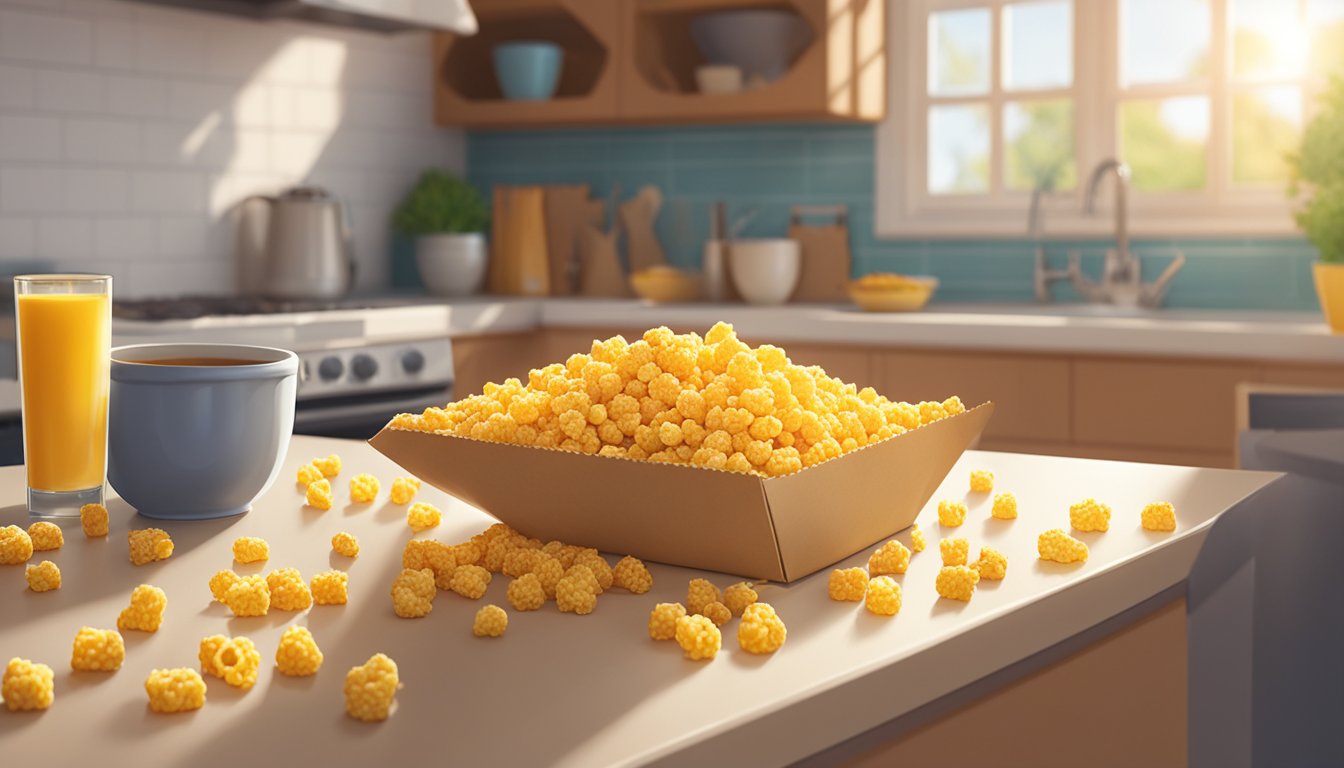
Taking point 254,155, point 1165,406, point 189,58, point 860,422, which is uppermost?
point 189,58

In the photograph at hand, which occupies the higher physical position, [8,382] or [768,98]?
[768,98]

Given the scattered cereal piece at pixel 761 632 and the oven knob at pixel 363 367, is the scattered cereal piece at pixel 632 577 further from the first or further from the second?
the oven knob at pixel 363 367

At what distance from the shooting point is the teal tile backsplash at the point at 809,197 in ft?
11.4

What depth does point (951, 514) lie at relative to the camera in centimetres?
105

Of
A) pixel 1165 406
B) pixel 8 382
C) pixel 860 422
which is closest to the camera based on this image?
pixel 860 422

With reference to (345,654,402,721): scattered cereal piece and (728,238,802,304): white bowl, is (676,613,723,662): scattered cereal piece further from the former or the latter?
(728,238,802,304): white bowl

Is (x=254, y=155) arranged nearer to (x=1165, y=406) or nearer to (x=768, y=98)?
(x=768, y=98)

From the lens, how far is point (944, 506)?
1059 mm

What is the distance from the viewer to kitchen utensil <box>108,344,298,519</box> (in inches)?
40.8

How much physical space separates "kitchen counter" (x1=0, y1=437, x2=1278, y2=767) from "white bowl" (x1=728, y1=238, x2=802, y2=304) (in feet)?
8.82

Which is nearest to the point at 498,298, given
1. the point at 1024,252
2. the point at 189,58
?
the point at 189,58

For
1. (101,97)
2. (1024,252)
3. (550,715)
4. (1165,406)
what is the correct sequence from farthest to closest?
1. (1024,252)
2. (101,97)
3. (1165,406)
4. (550,715)

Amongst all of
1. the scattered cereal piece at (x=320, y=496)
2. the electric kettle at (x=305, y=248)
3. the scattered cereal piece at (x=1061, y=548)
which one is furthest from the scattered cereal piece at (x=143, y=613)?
the electric kettle at (x=305, y=248)

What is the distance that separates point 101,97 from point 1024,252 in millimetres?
2476
